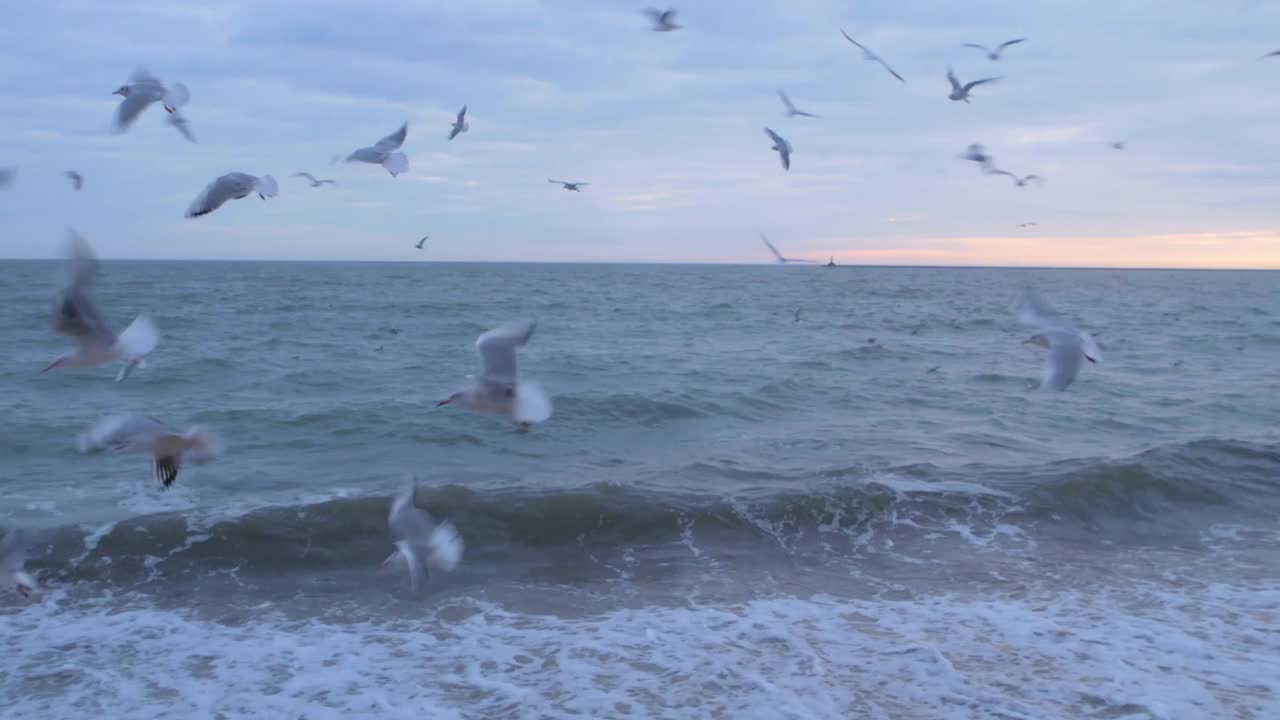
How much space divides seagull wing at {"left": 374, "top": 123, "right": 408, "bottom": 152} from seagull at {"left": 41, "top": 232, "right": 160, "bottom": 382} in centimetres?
251

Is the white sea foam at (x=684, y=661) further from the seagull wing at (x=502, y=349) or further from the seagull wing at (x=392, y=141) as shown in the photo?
the seagull wing at (x=392, y=141)

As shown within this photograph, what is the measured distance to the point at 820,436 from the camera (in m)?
14.4

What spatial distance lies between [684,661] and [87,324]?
423 cm

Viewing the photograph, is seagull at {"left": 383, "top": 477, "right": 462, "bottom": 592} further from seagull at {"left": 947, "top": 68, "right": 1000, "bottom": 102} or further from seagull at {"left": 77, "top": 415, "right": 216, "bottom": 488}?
seagull at {"left": 947, "top": 68, "right": 1000, "bottom": 102}

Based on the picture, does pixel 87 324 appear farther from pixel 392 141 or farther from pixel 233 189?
pixel 392 141

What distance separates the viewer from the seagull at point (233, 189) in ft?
19.0

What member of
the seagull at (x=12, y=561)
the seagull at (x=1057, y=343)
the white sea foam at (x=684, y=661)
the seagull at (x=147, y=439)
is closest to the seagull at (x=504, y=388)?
the seagull at (x=147, y=439)

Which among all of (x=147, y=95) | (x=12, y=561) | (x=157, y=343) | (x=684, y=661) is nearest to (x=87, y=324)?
(x=157, y=343)

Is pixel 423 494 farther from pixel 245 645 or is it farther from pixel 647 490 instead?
pixel 245 645

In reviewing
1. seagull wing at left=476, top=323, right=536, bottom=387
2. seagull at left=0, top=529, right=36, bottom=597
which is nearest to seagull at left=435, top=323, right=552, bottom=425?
seagull wing at left=476, top=323, right=536, bottom=387

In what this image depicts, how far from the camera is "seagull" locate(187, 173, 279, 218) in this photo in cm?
579

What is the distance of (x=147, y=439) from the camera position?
5.02 m

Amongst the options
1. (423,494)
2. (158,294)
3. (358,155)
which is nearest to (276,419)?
(423,494)

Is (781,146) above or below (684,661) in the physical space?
above
